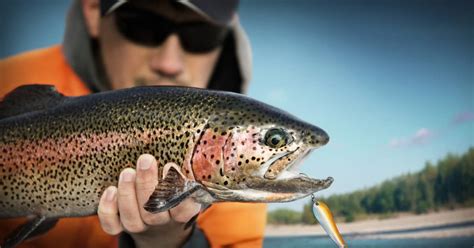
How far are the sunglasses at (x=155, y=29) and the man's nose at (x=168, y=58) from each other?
0.02m

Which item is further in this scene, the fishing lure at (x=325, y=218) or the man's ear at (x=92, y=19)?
the man's ear at (x=92, y=19)

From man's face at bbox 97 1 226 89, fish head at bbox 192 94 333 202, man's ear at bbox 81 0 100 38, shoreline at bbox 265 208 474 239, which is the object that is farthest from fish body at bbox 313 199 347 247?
shoreline at bbox 265 208 474 239

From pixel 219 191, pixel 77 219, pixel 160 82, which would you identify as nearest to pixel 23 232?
pixel 219 191

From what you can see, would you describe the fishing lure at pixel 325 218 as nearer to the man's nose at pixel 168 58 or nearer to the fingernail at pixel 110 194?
the fingernail at pixel 110 194

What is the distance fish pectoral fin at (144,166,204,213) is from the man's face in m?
0.91

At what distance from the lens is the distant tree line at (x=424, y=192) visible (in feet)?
17.4

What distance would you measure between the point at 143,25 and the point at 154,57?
5.0 inches

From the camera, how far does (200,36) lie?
1.79 m

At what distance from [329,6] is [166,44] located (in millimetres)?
3907

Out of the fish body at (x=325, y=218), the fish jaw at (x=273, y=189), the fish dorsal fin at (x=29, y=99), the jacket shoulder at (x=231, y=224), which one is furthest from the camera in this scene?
the jacket shoulder at (x=231, y=224)

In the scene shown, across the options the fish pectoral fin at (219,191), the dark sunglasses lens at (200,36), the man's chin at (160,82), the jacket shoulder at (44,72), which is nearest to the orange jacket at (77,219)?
the jacket shoulder at (44,72)

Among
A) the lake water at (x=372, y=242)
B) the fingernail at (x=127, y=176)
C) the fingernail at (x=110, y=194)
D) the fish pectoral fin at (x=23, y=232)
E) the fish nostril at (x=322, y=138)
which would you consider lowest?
the lake water at (x=372, y=242)

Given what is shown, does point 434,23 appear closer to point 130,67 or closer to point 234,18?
point 234,18

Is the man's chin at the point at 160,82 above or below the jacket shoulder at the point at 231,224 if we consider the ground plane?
above
